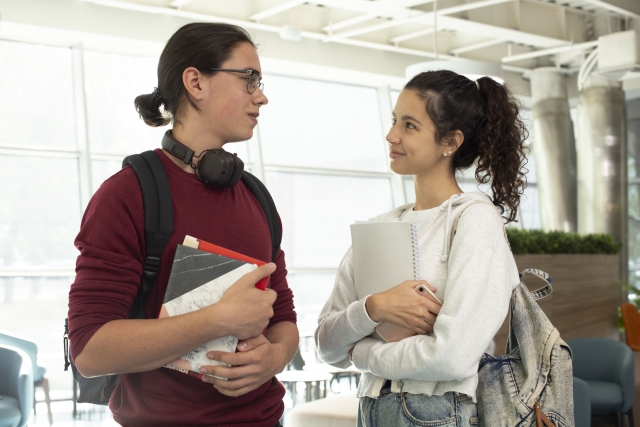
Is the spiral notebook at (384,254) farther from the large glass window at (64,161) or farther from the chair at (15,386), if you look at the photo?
the large glass window at (64,161)

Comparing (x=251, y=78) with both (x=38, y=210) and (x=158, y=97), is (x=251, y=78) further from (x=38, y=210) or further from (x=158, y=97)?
(x=38, y=210)

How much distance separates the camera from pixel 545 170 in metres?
11.3

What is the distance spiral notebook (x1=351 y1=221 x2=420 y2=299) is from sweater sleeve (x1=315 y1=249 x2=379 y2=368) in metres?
0.07

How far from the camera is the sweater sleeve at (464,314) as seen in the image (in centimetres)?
153

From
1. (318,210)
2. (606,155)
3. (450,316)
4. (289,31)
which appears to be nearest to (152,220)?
(450,316)

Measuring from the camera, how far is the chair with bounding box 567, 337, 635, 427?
4.71m

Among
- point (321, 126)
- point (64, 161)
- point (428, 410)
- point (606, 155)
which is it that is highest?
point (321, 126)

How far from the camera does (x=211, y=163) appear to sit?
150cm

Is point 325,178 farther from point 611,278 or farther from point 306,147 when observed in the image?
point 611,278

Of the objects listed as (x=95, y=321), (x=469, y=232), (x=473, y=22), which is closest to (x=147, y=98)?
(x=95, y=321)

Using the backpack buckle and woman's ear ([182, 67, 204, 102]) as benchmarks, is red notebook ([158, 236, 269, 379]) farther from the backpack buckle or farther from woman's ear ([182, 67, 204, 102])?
woman's ear ([182, 67, 204, 102])

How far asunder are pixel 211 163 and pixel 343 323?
557 mm

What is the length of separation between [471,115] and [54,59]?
6.93 meters

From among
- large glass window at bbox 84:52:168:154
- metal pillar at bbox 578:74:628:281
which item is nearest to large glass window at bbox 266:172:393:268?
large glass window at bbox 84:52:168:154
